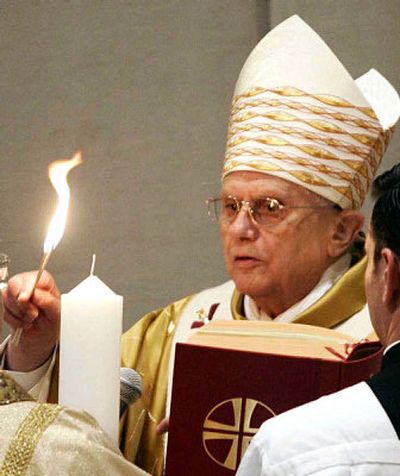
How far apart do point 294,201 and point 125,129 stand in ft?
5.12

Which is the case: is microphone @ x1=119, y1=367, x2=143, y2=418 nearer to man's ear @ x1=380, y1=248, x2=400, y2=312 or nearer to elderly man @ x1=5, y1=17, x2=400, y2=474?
man's ear @ x1=380, y1=248, x2=400, y2=312

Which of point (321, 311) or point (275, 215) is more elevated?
point (275, 215)

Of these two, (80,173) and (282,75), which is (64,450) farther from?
(80,173)

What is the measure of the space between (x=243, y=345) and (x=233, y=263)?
0.74 metres

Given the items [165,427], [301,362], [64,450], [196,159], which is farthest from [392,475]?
[196,159]

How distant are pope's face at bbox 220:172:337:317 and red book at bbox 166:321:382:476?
31.9 inches

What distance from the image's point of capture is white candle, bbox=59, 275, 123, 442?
1880 mm

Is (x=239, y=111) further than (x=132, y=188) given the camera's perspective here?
No

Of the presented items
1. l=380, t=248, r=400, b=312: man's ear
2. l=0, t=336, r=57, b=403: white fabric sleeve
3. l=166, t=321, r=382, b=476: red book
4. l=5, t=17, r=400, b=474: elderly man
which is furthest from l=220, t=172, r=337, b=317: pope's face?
l=380, t=248, r=400, b=312: man's ear

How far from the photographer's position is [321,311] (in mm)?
2971

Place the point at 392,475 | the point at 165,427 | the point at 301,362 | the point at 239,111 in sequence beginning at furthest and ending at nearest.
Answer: the point at 239,111 → the point at 165,427 → the point at 301,362 → the point at 392,475

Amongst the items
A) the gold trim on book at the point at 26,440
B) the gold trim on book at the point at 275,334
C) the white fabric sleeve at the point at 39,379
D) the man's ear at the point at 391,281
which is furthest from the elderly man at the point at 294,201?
the gold trim on book at the point at 26,440

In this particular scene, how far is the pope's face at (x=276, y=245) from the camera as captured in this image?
301 centimetres

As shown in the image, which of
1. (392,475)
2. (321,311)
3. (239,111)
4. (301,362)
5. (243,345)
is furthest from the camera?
(239,111)
